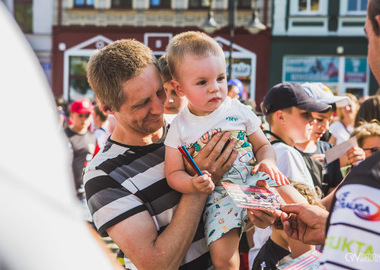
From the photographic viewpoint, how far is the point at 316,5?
19.8 m

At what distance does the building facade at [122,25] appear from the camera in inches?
800

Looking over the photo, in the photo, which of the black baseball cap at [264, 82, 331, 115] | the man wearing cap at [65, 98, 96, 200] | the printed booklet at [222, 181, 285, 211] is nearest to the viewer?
the printed booklet at [222, 181, 285, 211]

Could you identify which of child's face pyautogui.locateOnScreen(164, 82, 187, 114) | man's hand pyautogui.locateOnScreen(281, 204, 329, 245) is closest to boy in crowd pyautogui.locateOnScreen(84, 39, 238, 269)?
man's hand pyautogui.locateOnScreen(281, 204, 329, 245)

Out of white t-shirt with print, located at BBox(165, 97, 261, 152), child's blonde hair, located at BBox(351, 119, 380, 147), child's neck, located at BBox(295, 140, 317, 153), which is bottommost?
child's neck, located at BBox(295, 140, 317, 153)

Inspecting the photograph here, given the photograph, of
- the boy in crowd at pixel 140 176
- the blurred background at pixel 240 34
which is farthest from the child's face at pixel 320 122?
the blurred background at pixel 240 34

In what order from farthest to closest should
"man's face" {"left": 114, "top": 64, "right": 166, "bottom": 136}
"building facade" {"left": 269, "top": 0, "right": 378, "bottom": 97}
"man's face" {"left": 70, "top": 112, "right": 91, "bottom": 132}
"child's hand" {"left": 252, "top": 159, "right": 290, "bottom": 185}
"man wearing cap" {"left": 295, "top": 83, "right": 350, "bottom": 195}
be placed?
"building facade" {"left": 269, "top": 0, "right": 378, "bottom": 97} < "man's face" {"left": 70, "top": 112, "right": 91, "bottom": 132} < "man wearing cap" {"left": 295, "top": 83, "right": 350, "bottom": 195} < "man's face" {"left": 114, "top": 64, "right": 166, "bottom": 136} < "child's hand" {"left": 252, "top": 159, "right": 290, "bottom": 185}

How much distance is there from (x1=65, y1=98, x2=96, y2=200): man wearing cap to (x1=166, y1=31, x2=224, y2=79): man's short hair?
4.25 meters

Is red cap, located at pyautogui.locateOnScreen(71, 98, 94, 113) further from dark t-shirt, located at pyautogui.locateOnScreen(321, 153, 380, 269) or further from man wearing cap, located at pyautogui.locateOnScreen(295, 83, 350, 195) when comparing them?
dark t-shirt, located at pyautogui.locateOnScreen(321, 153, 380, 269)

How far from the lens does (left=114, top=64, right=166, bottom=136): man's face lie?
2.21 m

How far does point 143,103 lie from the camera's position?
7.34 feet

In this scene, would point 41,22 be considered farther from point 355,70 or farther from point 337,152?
point 337,152

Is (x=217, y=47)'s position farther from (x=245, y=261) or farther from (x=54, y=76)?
(x=54, y=76)

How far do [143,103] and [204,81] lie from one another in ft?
1.05

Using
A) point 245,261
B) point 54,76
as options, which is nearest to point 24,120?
point 245,261
